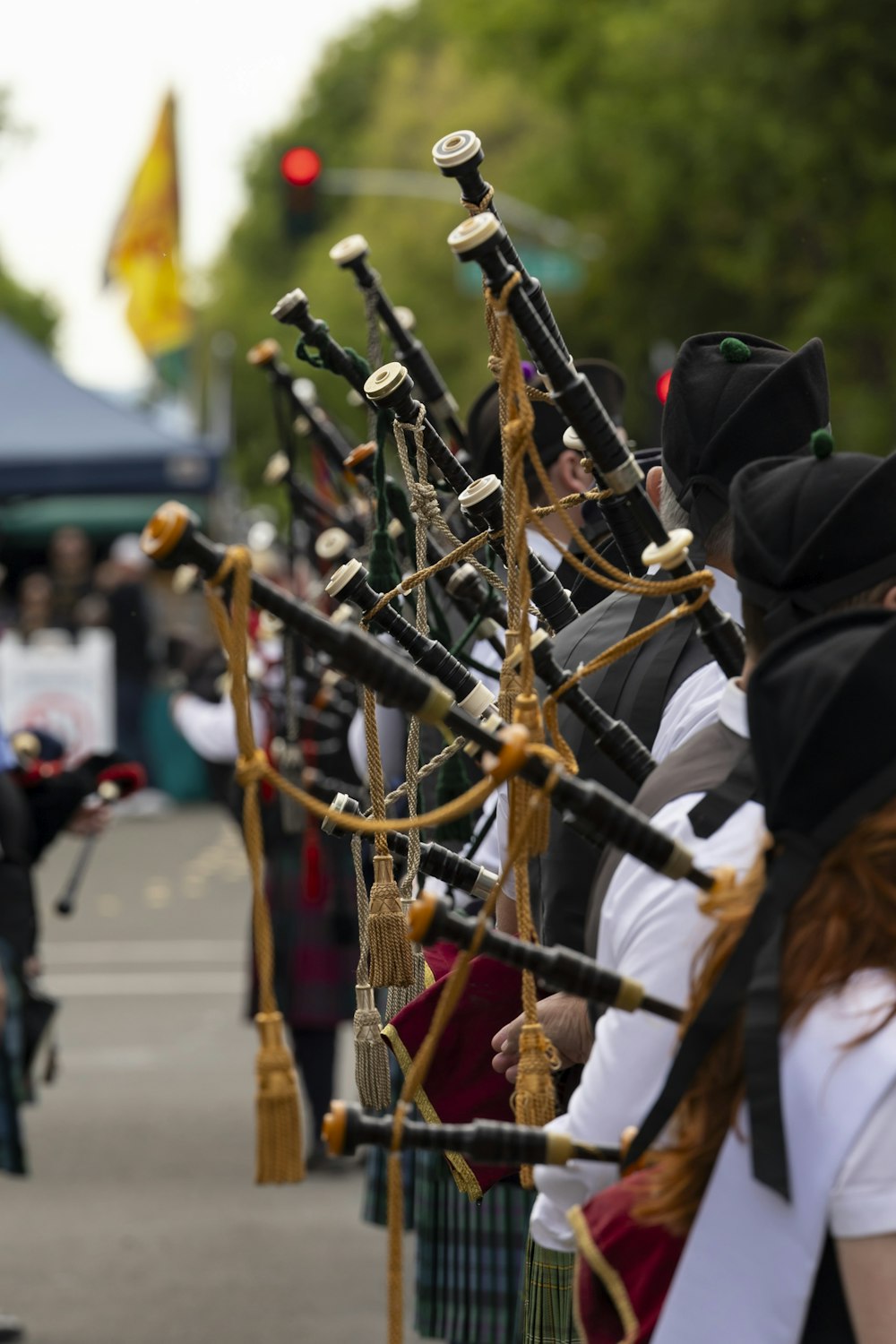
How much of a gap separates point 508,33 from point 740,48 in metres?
4.25

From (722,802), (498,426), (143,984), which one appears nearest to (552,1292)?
(722,802)

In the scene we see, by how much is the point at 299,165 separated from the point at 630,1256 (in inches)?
438

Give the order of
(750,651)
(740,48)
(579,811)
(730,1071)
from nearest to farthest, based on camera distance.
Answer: (730,1071) → (579,811) → (750,651) → (740,48)

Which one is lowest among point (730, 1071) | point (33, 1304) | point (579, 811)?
point (33, 1304)

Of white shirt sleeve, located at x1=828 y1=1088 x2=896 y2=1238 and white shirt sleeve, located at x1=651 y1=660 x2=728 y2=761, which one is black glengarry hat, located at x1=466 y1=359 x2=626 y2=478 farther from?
white shirt sleeve, located at x1=828 y1=1088 x2=896 y2=1238

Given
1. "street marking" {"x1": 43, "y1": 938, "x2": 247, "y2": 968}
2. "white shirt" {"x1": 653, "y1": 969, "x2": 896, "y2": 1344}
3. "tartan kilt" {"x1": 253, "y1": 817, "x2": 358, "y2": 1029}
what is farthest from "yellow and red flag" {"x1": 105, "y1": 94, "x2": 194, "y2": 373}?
"white shirt" {"x1": 653, "y1": 969, "x2": 896, "y2": 1344}

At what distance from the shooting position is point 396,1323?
1694mm

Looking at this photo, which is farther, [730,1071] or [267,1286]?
[267,1286]

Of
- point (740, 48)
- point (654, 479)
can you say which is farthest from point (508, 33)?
point (654, 479)

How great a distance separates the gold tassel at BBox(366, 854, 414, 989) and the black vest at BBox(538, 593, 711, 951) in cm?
21

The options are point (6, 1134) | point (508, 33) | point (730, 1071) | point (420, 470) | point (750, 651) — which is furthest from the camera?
point (508, 33)

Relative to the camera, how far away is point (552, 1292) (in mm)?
2572

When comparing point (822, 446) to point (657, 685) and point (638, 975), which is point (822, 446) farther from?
point (657, 685)

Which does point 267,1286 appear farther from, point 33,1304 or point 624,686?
point 624,686
